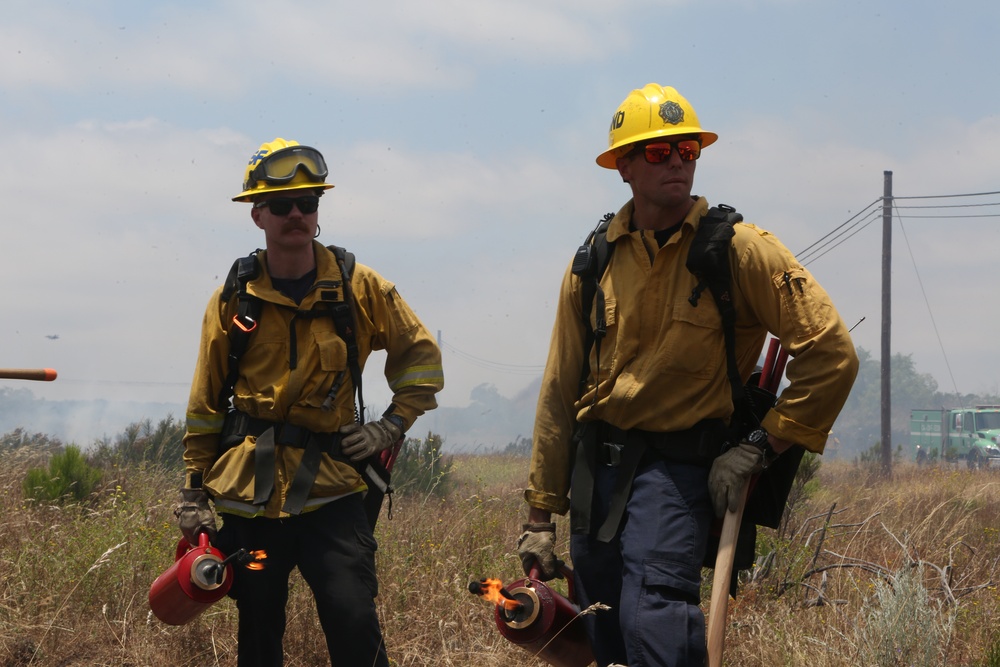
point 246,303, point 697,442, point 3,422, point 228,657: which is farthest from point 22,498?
point 3,422

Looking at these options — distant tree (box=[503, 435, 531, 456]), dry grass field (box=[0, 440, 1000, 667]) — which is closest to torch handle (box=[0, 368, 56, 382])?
dry grass field (box=[0, 440, 1000, 667])

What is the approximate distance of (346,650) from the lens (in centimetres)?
389

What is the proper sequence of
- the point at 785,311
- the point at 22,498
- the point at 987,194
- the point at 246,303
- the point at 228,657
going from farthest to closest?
the point at 987,194 → the point at 22,498 → the point at 228,657 → the point at 246,303 → the point at 785,311

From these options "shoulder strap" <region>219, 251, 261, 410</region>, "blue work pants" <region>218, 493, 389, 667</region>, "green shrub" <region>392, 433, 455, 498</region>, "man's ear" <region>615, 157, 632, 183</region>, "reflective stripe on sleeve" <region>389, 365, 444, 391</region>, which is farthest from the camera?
"green shrub" <region>392, 433, 455, 498</region>

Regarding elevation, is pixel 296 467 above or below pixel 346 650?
above

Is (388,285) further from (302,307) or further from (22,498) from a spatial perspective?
(22,498)

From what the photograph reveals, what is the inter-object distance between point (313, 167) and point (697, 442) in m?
1.88

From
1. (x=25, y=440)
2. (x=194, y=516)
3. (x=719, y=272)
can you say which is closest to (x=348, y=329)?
(x=194, y=516)

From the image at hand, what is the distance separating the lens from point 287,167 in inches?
167

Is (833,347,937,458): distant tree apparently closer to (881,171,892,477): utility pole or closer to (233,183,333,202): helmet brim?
(881,171,892,477): utility pole

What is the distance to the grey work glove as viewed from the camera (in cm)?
333

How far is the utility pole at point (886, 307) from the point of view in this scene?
1052 inches

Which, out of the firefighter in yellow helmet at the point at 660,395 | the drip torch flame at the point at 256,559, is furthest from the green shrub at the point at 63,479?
the firefighter in yellow helmet at the point at 660,395

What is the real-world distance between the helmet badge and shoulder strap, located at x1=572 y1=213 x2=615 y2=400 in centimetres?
40
